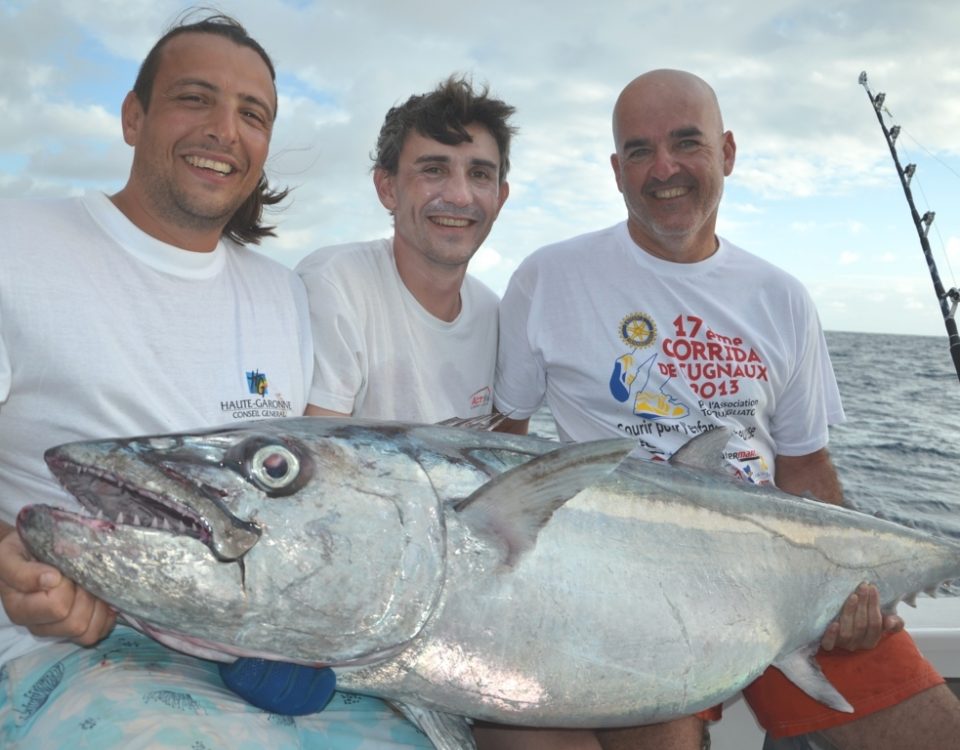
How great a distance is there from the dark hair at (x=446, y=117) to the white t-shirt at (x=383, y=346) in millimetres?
482

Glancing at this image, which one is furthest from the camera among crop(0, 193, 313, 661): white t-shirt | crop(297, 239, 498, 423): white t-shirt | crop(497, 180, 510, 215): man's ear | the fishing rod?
the fishing rod

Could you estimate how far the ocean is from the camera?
28.2 ft

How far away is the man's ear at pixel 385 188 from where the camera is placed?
3.48 meters

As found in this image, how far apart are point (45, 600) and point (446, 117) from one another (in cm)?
247

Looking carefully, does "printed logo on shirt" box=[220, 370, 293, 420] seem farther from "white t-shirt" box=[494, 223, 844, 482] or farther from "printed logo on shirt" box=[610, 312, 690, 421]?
"printed logo on shirt" box=[610, 312, 690, 421]

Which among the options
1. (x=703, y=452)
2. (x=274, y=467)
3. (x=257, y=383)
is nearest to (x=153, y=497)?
(x=274, y=467)

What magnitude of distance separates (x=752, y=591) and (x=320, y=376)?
1640 millimetres

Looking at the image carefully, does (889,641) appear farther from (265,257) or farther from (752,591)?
(265,257)

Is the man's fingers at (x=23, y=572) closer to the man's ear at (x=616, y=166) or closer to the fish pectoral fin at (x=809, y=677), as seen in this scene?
the fish pectoral fin at (x=809, y=677)

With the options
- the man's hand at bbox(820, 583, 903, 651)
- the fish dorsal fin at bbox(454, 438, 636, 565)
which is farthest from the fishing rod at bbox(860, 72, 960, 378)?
the fish dorsal fin at bbox(454, 438, 636, 565)

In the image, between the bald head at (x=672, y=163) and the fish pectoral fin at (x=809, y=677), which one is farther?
the bald head at (x=672, y=163)

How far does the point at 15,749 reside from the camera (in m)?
1.64

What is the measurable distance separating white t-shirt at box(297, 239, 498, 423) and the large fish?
1.08m

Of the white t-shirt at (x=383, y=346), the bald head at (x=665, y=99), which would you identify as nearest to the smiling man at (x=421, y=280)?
the white t-shirt at (x=383, y=346)
